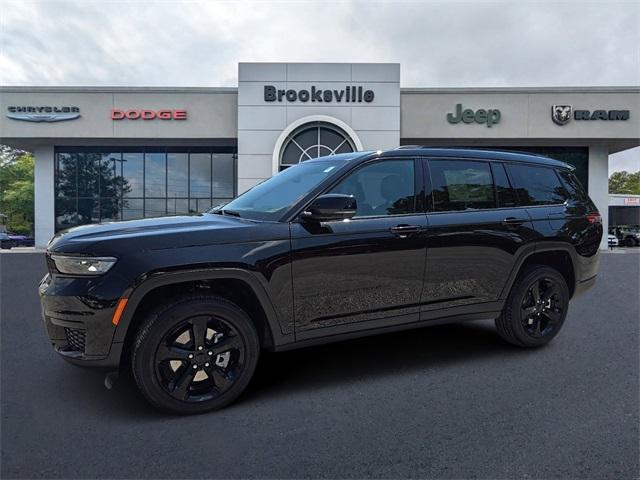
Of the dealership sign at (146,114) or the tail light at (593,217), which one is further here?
the dealership sign at (146,114)

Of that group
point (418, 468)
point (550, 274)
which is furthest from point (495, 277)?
point (418, 468)

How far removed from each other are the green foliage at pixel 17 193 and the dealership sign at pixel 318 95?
3583cm

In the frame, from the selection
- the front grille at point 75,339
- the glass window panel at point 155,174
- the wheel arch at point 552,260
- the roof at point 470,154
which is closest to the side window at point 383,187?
the roof at point 470,154

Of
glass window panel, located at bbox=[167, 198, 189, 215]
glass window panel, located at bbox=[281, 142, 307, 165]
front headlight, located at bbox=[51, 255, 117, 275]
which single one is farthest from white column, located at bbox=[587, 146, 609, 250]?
front headlight, located at bbox=[51, 255, 117, 275]

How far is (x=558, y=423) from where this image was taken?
3.02 m

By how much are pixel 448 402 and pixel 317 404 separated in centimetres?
95

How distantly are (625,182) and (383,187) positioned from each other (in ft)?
291

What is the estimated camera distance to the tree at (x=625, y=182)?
7412 centimetres

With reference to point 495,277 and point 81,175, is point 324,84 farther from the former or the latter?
point 495,277

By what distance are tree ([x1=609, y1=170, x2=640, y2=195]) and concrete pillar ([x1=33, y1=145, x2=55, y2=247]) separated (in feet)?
261

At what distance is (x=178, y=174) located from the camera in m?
24.3

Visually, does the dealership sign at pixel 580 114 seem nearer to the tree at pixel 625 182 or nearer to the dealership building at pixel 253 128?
the dealership building at pixel 253 128

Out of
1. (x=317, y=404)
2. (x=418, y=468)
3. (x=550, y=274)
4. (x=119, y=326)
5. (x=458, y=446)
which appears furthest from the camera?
(x=550, y=274)

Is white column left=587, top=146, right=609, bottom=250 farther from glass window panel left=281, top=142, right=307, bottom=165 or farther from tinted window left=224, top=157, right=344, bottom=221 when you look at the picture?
tinted window left=224, top=157, right=344, bottom=221
